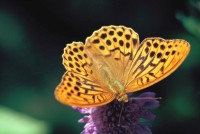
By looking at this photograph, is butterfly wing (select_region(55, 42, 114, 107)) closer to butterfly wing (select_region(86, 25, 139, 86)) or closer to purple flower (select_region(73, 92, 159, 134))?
butterfly wing (select_region(86, 25, 139, 86))

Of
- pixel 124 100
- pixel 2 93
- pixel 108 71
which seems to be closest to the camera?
pixel 124 100

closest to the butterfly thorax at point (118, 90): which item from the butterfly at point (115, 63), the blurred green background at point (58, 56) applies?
the butterfly at point (115, 63)

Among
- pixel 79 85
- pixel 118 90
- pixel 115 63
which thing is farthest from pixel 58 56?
pixel 79 85

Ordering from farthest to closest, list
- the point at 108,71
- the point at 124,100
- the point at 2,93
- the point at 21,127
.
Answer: the point at 2,93, the point at 21,127, the point at 108,71, the point at 124,100

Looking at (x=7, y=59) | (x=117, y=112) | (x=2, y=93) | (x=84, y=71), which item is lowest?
(x=117, y=112)

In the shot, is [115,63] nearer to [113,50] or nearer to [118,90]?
[113,50]

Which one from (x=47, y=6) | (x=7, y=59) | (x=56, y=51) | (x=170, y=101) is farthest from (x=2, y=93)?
(x=170, y=101)

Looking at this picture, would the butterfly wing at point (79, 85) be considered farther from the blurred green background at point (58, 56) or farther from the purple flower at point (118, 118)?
the blurred green background at point (58, 56)

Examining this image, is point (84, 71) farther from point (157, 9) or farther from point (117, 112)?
point (157, 9)
